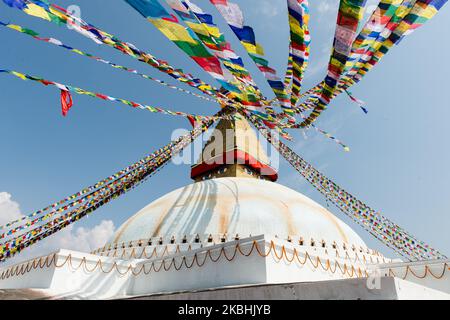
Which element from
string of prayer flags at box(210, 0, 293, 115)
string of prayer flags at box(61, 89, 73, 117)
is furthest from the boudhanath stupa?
string of prayer flags at box(61, 89, 73, 117)

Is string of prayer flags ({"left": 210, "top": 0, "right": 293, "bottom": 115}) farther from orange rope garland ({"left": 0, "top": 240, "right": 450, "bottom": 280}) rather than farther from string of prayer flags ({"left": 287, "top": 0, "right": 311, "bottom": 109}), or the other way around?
orange rope garland ({"left": 0, "top": 240, "right": 450, "bottom": 280})

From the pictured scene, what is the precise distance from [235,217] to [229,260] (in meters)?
2.62

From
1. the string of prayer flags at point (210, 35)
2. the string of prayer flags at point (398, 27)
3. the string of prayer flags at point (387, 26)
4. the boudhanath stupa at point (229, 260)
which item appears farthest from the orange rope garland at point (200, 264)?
the string of prayer flags at point (398, 27)

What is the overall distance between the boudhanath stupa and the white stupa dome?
0.11ft

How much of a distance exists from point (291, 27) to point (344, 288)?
4.51 meters

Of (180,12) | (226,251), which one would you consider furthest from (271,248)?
(180,12)

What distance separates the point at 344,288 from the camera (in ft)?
18.0

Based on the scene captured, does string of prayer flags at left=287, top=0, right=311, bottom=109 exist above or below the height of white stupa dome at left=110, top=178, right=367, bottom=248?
above

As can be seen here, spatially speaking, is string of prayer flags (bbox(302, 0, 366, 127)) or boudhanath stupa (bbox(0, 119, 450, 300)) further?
boudhanath stupa (bbox(0, 119, 450, 300))

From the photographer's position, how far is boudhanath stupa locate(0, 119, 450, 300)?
6.36 meters

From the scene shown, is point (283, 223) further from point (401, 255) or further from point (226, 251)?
point (401, 255)

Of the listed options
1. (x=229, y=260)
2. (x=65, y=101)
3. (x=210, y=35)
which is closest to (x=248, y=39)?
(x=210, y=35)

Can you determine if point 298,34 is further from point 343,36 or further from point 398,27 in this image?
point 398,27

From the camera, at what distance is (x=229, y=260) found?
7848 mm
